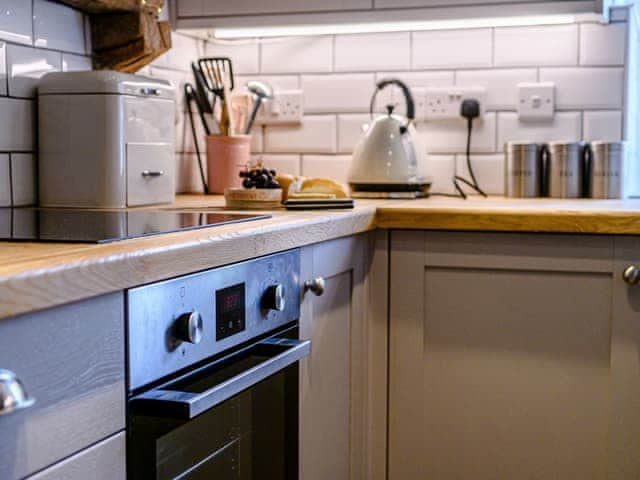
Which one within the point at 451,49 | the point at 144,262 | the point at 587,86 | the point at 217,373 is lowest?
the point at 217,373

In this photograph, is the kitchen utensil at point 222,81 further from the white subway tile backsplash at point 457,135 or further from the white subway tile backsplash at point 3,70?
the white subway tile backsplash at point 3,70

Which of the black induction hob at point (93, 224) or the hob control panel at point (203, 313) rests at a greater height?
the black induction hob at point (93, 224)

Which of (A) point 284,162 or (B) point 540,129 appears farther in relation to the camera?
(A) point 284,162

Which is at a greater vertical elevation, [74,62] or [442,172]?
Answer: [74,62]

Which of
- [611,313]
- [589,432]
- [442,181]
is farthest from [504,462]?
[442,181]

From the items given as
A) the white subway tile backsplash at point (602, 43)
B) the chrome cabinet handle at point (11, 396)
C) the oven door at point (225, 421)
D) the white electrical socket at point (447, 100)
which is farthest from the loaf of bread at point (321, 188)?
the chrome cabinet handle at point (11, 396)

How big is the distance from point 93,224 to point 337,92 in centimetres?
143

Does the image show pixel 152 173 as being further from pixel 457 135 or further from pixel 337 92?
pixel 457 135

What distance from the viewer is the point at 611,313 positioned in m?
1.90

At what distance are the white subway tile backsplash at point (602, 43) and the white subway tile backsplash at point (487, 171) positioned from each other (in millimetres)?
335

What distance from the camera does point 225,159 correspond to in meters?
2.51

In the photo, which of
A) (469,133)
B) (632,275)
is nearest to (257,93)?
(469,133)

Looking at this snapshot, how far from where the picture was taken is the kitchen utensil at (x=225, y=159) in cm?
249

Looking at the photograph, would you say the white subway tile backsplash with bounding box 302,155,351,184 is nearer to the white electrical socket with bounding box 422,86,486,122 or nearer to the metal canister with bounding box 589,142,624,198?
the white electrical socket with bounding box 422,86,486,122
